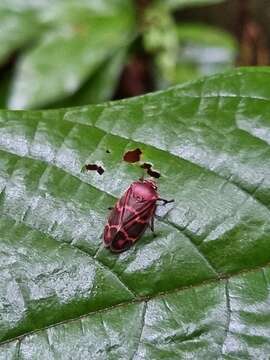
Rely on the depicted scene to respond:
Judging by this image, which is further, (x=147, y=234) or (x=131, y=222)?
(x=131, y=222)

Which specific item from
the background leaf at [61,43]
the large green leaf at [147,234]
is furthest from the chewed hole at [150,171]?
the background leaf at [61,43]

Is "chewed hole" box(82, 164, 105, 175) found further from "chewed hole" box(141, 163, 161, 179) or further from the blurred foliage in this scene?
the blurred foliage

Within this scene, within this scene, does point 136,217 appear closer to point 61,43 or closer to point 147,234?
point 147,234

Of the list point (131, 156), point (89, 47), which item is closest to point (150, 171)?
point (131, 156)

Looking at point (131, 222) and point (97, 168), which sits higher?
point (97, 168)

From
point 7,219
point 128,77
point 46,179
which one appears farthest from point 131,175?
point 128,77

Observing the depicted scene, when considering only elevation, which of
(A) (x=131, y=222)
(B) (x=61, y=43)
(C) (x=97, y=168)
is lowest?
(B) (x=61, y=43)

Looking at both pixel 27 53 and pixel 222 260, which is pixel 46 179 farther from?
pixel 27 53
